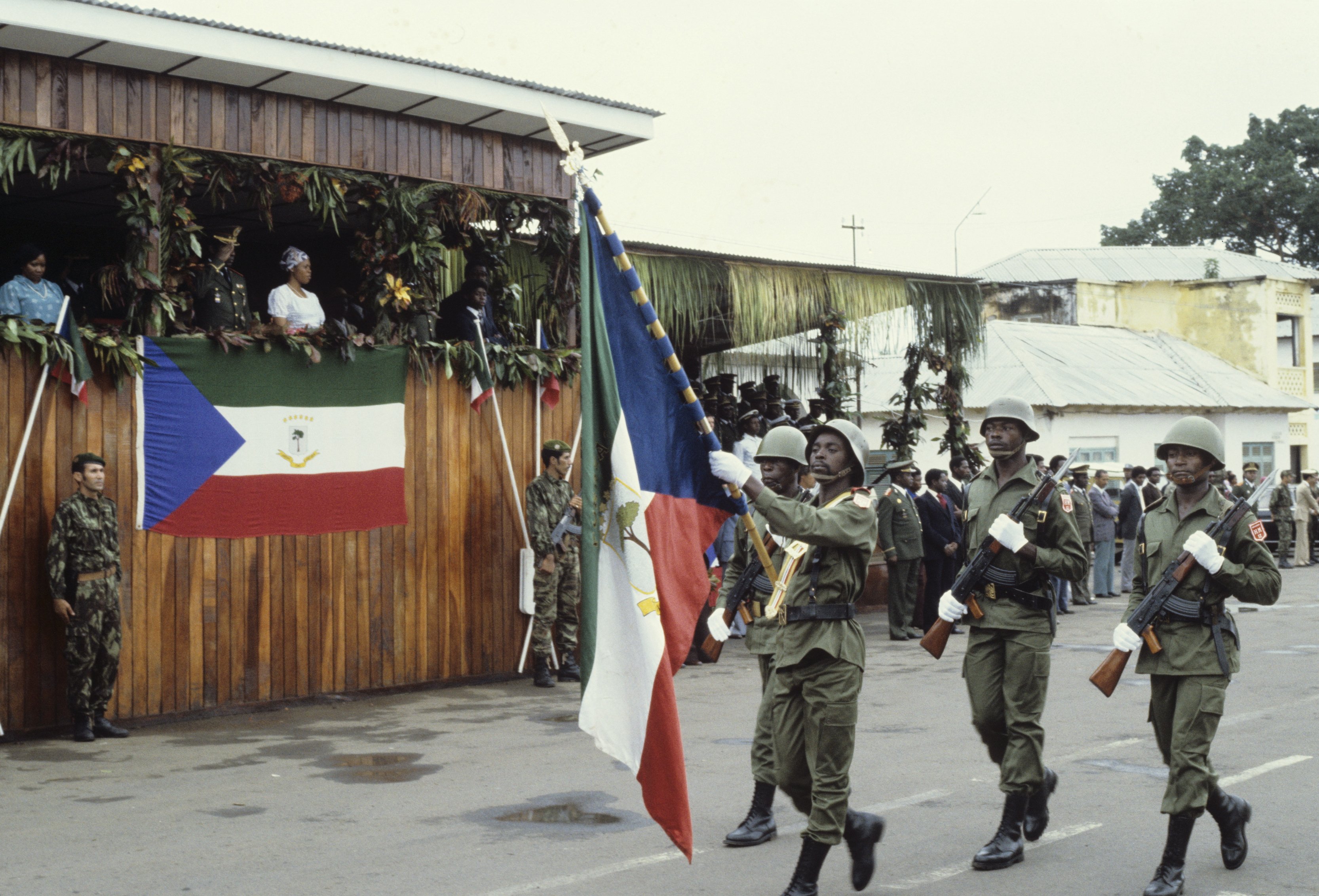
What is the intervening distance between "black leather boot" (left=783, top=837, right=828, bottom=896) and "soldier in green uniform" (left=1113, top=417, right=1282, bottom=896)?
4.50 feet

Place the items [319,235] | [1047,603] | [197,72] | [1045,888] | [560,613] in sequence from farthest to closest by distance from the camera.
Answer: [319,235] < [560,613] < [197,72] < [1047,603] < [1045,888]

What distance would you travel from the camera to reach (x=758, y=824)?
6543 millimetres

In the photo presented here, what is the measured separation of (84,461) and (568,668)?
4645 mm

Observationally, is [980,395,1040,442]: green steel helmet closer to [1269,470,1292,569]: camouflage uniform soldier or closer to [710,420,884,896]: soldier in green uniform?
[710,420,884,896]: soldier in green uniform

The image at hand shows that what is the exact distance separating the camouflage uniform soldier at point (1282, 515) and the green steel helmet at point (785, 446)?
22.5 metres

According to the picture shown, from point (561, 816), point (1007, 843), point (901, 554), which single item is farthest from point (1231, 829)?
point (901, 554)

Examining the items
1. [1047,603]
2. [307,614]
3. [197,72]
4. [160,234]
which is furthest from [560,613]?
[1047,603]

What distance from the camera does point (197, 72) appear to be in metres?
10.5

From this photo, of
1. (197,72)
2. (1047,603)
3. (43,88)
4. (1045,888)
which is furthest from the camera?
(197,72)

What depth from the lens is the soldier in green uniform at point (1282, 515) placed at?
26.6m

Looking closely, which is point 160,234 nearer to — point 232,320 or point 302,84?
point 232,320

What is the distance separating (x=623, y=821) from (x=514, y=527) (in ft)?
18.8

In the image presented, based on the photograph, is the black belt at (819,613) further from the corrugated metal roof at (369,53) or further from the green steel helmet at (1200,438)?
the corrugated metal roof at (369,53)

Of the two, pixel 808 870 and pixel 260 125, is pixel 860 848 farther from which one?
pixel 260 125
